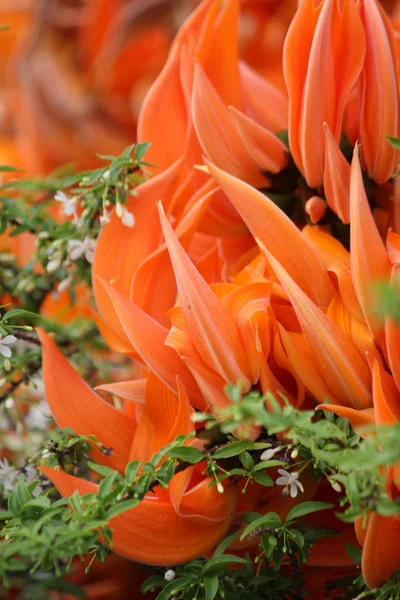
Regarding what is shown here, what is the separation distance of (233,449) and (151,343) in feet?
0.18

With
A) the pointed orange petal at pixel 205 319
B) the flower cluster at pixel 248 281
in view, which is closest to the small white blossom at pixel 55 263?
the flower cluster at pixel 248 281

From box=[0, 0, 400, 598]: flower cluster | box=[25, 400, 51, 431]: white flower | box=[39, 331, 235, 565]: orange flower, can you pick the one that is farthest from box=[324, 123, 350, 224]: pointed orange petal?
box=[25, 400, 51, 431]: white flower

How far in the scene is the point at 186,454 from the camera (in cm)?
29

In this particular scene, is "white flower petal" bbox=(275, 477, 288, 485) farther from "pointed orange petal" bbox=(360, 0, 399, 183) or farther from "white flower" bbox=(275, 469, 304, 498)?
"pointed orange petal" bbox=(360, 0, 399, 183)

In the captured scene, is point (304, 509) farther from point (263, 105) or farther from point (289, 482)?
point (263, 105)

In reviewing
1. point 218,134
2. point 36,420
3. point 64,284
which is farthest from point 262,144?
point 36,420

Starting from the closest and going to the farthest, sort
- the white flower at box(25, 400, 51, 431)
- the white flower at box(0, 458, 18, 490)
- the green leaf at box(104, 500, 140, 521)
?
the green leaf at box(104, 500, 140, 521) → the white flower at box(0, 458, 18, 490) → the white flower at box(25, 400, 51, 431)

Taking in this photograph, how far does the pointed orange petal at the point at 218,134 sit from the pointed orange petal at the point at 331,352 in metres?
0.07

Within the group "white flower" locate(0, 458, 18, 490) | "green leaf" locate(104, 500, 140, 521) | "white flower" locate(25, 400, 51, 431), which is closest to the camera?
"green leaf" locate(104, 500, 140, 521)

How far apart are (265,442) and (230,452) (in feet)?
0.05

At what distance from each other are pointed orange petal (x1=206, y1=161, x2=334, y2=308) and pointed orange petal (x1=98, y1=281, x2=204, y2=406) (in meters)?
0.06

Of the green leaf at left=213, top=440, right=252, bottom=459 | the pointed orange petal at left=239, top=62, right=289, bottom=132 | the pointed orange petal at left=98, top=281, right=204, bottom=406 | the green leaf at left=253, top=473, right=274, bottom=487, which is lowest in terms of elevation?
the green leaf at left=253, top=473, right=274, bottom=487

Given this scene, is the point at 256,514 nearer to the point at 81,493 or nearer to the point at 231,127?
the point at 81,493

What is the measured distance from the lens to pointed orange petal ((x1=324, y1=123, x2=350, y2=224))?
12.9 inches
